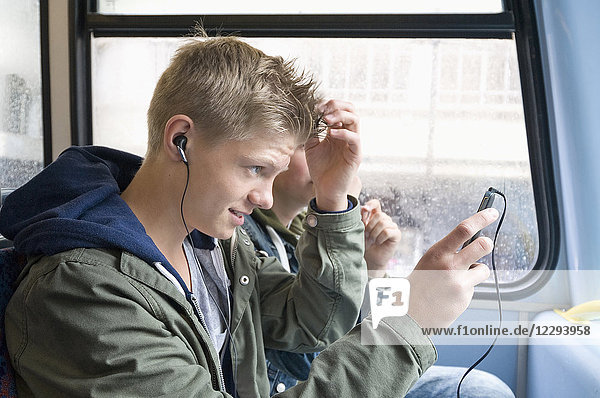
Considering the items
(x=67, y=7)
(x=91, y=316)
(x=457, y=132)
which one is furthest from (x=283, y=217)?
(x=67, y=7)

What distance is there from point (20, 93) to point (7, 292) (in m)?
1.62

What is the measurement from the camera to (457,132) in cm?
242

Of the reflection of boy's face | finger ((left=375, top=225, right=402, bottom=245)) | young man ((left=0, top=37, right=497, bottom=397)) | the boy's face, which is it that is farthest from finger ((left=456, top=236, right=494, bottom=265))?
the reflection of boy's face

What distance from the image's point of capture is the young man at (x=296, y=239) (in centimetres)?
165

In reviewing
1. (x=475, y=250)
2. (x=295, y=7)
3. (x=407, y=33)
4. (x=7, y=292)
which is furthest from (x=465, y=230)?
(x=295, y=7)

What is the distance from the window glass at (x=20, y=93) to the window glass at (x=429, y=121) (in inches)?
9.7

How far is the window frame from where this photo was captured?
226cm

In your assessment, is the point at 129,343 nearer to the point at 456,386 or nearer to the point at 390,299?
the point at 390,299

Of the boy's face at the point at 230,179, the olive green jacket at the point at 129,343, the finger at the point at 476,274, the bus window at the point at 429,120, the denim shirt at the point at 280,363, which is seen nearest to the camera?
the olive green jacket at the point at 129,343

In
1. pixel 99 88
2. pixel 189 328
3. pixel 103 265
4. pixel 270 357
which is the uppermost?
pixel 99 88

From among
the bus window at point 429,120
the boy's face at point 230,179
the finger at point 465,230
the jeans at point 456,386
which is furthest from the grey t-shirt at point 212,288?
the bus window at point 429,120

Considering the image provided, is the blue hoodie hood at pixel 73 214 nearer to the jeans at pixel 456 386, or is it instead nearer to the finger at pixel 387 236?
the finger at pixel 387 236

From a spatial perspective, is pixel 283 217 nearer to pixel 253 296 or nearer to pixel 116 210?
pixel 253 296

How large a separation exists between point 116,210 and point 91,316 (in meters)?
0.21
